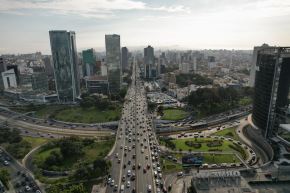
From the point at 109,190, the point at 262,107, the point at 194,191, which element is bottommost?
the point at 109,190

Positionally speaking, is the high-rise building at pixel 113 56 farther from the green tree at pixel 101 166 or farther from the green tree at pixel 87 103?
the green tree at pixel 101 166

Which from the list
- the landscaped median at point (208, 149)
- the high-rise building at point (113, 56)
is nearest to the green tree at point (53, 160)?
the landscaped median at point (208, 149)

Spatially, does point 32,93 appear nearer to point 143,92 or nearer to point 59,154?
point 143,92

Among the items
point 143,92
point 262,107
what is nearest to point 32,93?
point 143,92

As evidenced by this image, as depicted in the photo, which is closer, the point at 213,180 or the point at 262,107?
the point at 213,180

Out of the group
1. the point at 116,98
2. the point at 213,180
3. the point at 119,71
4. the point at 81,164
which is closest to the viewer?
the point at 213,180

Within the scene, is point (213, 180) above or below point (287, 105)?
below

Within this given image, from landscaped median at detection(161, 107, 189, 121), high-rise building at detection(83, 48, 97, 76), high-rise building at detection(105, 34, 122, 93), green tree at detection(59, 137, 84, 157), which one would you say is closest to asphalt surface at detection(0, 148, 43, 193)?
green tree at detection(59, 137, 84, 157)
